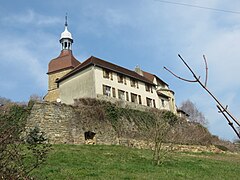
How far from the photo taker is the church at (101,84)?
3334 cm

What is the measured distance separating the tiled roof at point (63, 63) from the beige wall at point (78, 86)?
171 inches

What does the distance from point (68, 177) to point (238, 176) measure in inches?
313

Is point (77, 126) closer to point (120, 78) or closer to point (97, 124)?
point (97, 124)

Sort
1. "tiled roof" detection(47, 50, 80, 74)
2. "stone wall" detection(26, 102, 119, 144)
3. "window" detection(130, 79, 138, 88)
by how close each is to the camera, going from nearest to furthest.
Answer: "stone wall" detection(26, 102, 119, 144) → "window" detection(130, 79, 138, 88) → "tiled roof" detection(47, 50, 80, 74)

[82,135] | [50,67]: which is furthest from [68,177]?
[50,67]

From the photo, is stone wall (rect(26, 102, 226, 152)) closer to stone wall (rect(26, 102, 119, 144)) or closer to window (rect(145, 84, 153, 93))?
stone wall (rect(26, 102, 119, 144))

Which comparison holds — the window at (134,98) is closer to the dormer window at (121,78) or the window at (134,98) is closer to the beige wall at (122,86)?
the beige wall at (122,86)

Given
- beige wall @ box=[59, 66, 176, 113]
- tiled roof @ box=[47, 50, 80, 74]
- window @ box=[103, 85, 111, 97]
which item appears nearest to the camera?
beige wall @ box=[59, 66, 176, 113]

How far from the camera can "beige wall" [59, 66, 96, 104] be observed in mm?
32938

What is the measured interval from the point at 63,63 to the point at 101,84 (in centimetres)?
1019

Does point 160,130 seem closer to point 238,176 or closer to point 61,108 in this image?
point 238,176

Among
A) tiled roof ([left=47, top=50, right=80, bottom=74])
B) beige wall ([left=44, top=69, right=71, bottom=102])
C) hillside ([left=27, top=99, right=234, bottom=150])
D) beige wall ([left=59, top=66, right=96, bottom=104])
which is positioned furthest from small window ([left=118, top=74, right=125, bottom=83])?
beige wall ([left=44, top=69, right=71, bottom=102])

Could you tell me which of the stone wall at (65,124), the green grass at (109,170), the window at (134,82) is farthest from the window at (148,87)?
the green grass at (109,170)

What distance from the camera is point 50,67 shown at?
139 ft
